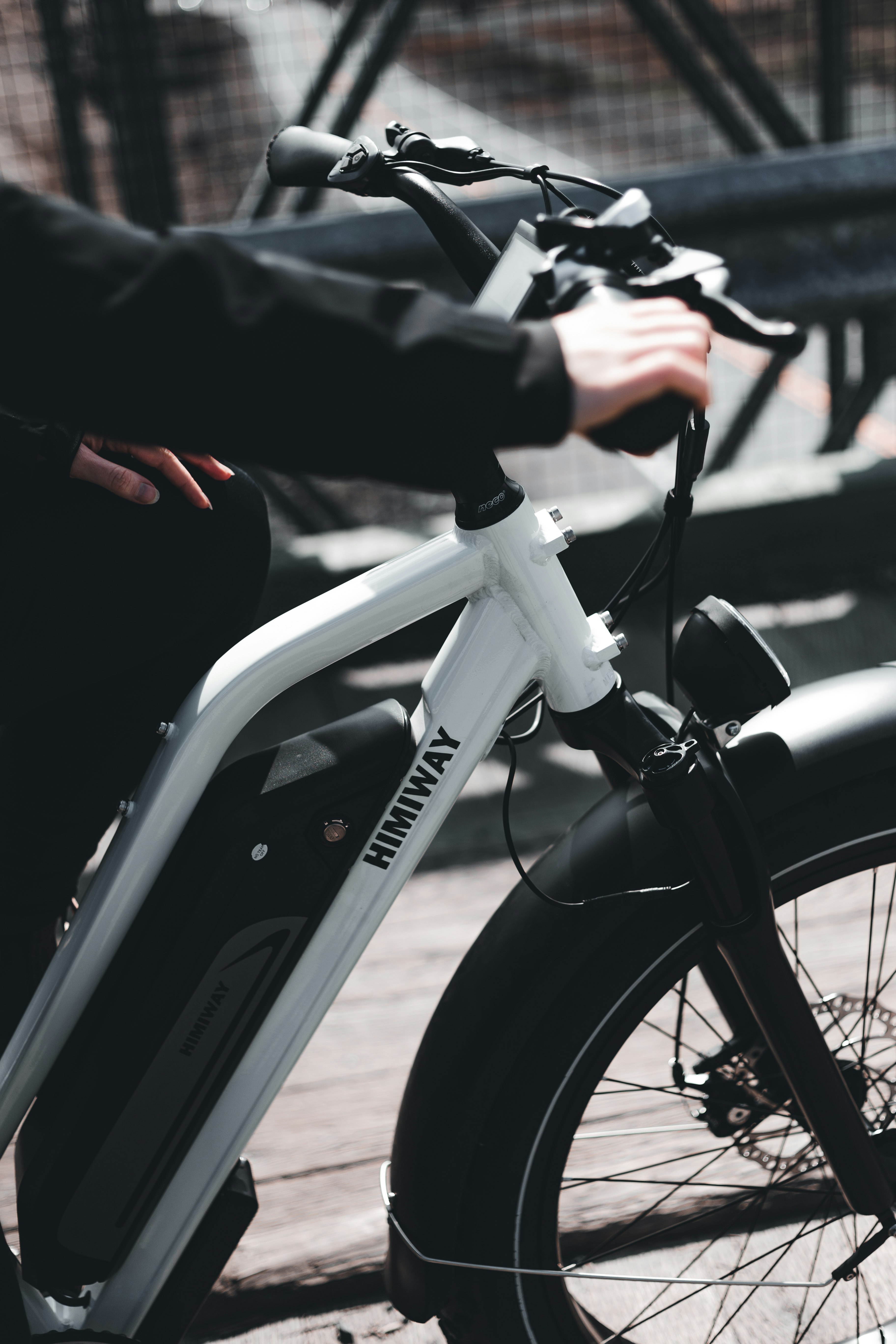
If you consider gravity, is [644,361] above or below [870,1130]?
above

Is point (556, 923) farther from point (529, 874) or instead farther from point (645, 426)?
point (645, 426)

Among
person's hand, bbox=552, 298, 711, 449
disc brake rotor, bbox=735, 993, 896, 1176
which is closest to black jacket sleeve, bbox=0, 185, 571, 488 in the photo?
person's hand, bbox=552, 298, 711, 449

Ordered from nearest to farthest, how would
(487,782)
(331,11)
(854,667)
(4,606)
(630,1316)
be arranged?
1. (4,606)
2. (630,1316)
3. (487,782)
4. (854,667)
5. (331,11)

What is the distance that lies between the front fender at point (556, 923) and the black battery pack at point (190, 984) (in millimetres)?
191

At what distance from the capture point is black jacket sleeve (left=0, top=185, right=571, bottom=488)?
788 mm

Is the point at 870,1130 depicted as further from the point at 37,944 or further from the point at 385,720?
the point at 37,944

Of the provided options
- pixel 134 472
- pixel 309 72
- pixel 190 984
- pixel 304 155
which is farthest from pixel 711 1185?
pixel 309 72

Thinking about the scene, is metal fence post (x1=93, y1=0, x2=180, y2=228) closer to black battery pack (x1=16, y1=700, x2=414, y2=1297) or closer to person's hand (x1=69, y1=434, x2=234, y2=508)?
person's hand (x1=69, y1=434, x2=234, y2=508)

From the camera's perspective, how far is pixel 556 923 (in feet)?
3.86

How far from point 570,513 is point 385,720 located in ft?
6.57

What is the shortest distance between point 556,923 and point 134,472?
0.66 m

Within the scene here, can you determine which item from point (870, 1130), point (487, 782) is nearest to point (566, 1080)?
point (870, 1130)

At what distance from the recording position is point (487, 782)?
2906 millimetres

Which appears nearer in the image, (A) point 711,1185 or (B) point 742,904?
(B) point 742,904
